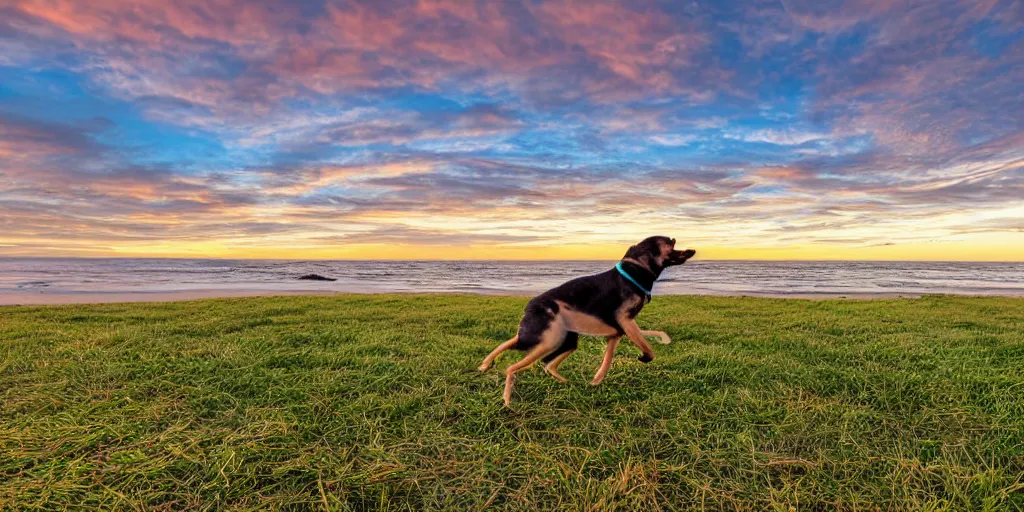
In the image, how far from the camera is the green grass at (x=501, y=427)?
9.61 feet

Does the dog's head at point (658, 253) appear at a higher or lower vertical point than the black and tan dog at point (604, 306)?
higher

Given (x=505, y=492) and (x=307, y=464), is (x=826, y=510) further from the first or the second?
(x=307, y=464)

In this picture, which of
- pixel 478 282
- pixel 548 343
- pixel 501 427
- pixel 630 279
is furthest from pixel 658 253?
pixel 478 282

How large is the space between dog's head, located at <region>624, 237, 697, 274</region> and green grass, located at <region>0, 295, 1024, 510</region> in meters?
1.28

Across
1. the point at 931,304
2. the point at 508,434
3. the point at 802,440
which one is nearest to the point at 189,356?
the point at 508,434

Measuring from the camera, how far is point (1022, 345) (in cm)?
627

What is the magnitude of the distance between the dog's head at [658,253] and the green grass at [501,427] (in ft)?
4.21

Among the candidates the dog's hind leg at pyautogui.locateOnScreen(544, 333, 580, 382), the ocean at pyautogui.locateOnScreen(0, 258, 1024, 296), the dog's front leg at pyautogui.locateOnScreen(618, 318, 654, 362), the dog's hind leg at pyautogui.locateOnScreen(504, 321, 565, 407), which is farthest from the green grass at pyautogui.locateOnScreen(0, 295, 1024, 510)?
the ocean at pyautogui.locateOnScreen(0, 258, 1024, 296)

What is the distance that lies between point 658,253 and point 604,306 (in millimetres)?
612

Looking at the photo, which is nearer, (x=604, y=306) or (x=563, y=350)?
(x=604, y=306)

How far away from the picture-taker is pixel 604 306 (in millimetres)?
3801

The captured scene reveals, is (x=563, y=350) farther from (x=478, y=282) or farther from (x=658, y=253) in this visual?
(x=478, y=282)

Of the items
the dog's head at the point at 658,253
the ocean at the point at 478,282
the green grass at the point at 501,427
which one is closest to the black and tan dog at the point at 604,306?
the dog's head at the point at 658,253

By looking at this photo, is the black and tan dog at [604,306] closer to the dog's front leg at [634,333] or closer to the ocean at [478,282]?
the dog's front leg at [634,333]
